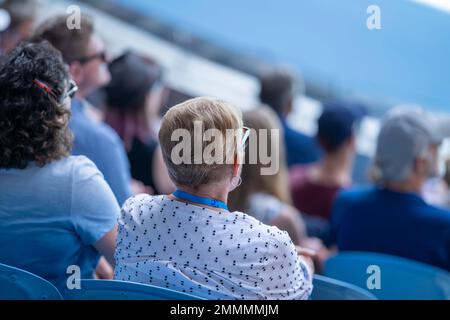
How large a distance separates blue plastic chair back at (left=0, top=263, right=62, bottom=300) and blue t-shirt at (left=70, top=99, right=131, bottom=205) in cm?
57

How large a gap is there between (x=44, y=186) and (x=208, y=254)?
476 mm

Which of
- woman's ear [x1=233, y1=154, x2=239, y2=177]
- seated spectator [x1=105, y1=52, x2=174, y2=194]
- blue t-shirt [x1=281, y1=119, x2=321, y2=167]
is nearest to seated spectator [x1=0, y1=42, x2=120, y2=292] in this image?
woman's ear [x1=233, y1=154, x2=239, y2=177]

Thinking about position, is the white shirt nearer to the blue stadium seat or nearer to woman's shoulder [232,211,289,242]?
woman's shoulder [232,211,289,242]

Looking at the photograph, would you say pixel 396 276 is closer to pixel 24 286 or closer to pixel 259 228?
pixel 259 228

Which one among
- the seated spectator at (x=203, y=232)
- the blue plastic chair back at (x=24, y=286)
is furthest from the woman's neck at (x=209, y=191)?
the blue plastic chair back at (x=24, y=286)

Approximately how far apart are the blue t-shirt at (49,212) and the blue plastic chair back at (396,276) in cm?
83

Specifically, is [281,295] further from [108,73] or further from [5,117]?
[108,73]

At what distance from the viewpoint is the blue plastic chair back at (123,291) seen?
1407 millimetres

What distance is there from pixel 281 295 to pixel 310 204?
5.54 ft

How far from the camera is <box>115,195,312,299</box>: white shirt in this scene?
152 centimetres

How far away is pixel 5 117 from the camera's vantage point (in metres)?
1.74

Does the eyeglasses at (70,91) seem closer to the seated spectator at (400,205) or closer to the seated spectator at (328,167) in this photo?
the seated spectator at (400,205)

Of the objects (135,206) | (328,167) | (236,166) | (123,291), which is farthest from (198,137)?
(328,167)

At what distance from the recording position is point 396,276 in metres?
2.10
